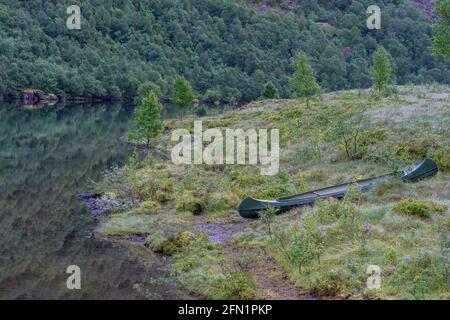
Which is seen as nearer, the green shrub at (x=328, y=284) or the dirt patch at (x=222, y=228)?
the green shrub at (x=328, y=284)

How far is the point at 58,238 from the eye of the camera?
26.7 meters

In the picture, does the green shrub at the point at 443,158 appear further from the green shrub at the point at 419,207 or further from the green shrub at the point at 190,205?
the green shrub at the point at 190,205

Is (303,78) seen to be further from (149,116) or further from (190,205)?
(190,205)

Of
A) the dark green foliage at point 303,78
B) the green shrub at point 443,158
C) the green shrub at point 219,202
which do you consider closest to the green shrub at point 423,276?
the green shrub at point 219,202

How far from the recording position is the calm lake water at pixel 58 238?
20.5 meters

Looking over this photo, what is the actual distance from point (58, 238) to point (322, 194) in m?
12.1

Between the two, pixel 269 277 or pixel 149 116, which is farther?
pixel 149 116

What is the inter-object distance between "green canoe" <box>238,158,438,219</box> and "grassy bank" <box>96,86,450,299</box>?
1.97 ft

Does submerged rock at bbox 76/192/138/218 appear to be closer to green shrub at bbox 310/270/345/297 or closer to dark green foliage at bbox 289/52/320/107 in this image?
green shrub at bbox 310/270/345/297

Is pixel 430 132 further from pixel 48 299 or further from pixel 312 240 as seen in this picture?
pixel 48 299

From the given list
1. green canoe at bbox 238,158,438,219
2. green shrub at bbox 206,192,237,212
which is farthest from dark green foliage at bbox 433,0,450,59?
green shrub at bbox 206,192,237,212

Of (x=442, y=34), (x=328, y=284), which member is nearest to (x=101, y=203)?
(x=328, y=284)

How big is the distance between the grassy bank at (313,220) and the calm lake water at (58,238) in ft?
4.37

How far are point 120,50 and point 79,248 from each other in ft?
551
